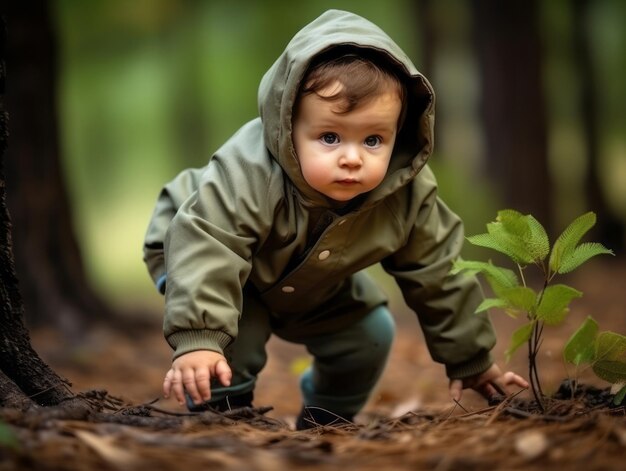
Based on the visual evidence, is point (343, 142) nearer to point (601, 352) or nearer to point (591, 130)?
point (601, 352)

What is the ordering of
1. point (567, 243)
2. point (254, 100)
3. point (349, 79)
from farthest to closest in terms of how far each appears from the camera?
point (254, 100) → point (349, 79) → point (567, 243)

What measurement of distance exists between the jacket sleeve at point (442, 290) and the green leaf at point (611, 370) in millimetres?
541

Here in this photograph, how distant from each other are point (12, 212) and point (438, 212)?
11.1ft

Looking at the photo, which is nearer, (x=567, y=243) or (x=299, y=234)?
(x=567, y=243)

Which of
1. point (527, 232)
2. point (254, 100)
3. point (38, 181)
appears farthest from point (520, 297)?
point (254, 100)

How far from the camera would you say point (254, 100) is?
53.2 feet

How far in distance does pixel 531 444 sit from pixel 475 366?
1130 mm

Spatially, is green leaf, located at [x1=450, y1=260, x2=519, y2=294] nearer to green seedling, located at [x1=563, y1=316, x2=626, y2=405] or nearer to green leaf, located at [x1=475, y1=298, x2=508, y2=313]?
green leaf, located at [x1=475, y1=298, x2=508, y2=313]

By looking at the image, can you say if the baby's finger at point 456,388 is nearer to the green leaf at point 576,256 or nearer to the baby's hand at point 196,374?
the green leaf at point 576,256

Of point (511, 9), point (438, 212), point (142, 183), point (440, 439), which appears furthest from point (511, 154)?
point (142, 183)

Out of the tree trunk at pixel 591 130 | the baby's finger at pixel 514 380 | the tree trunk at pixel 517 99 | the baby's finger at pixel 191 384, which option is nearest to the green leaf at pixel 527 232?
the baby's finger at pixel 514 380

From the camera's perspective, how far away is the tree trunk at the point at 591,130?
10.4 m

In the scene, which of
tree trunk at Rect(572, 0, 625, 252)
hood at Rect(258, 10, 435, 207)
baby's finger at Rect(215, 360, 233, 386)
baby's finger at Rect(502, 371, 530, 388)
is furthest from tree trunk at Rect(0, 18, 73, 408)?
tree trunk at Rect(572, 0, 625, 252)

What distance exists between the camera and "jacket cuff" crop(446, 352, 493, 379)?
3008 millimetres
